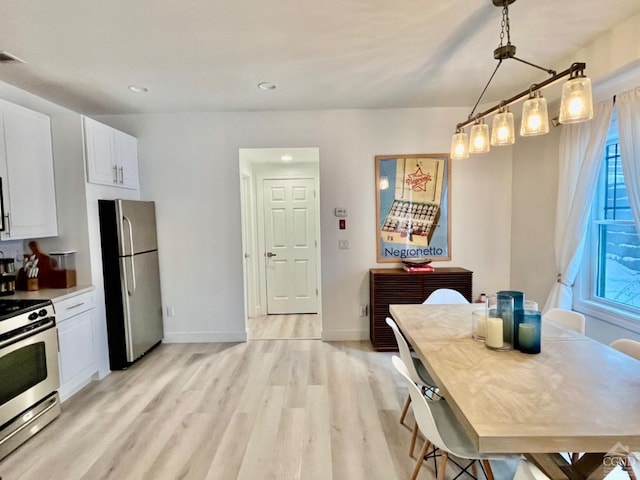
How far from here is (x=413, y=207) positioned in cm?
381

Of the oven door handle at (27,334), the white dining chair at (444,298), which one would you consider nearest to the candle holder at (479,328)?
the white dining chair at (444,298)

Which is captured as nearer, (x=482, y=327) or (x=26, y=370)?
(x=482, y=327)

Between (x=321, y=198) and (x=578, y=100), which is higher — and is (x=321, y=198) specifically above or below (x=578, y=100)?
below

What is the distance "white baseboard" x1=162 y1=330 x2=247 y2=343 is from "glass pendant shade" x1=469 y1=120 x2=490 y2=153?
314cm

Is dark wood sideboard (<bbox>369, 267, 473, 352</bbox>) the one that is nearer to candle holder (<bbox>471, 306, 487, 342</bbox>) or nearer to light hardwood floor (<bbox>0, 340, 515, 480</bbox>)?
light hardwood floor (<bbox>0, 340, 515, 480</bbox>)

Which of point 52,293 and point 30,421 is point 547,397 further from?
point 52,293

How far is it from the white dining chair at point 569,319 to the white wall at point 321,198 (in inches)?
62.6

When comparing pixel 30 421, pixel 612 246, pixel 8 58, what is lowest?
pixel 30 421

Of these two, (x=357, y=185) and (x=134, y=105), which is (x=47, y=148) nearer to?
(x=134, y=105)

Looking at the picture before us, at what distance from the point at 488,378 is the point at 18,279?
3646mm

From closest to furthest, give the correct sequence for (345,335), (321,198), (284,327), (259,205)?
(321,198)
(345,335)
(284,327)
(259,205)

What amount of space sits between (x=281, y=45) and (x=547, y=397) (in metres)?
2.45

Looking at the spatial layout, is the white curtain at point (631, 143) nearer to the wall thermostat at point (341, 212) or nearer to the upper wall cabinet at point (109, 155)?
the wall thermostat at point (341, 212)

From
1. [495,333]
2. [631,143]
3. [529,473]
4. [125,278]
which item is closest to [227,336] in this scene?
[125,278]
